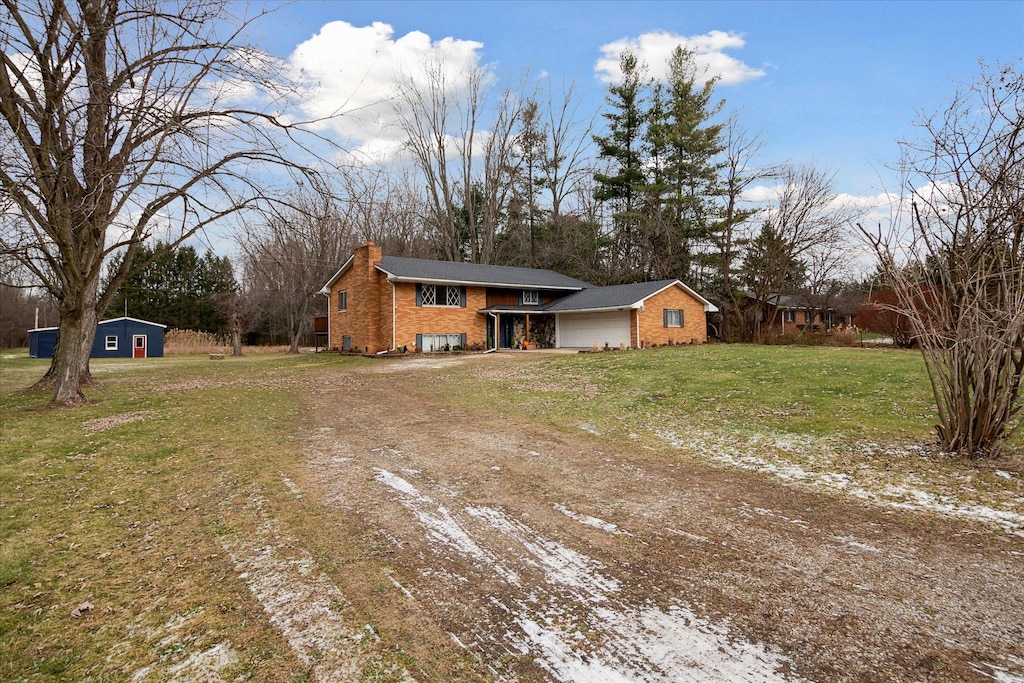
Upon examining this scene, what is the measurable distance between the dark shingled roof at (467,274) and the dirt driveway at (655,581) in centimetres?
1980

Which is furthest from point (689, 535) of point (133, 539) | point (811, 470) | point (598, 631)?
point (133, 539)

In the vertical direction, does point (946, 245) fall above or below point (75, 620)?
above

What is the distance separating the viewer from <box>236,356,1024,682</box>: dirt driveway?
8.54 feet

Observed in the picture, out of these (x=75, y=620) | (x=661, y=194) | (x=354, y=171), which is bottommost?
(x=75, y=620)

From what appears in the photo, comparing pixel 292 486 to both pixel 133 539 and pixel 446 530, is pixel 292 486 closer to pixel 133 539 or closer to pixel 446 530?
pixel 133 539

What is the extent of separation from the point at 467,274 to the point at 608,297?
24.7 feet

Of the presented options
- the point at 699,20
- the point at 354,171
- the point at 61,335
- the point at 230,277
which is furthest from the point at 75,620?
the point at 230,277

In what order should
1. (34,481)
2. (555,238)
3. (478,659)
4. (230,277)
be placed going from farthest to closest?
(230,277)
(555,238)
(34,481)
(478,659)

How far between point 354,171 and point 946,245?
24.9 ft

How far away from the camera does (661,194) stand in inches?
1391

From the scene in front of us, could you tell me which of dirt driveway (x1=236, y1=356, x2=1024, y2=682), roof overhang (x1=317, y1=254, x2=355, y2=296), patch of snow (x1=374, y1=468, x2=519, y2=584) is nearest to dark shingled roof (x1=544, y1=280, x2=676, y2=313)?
Answer: roof overhang (x1=317, y1=254, x2=355, y2=296)

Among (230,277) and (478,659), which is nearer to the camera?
(478,659)

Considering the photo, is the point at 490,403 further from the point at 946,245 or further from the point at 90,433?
the point at 946,245

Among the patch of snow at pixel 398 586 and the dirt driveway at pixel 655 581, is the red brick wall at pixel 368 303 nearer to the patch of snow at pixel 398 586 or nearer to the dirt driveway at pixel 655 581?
the dirt driveway at pixel 655 581
